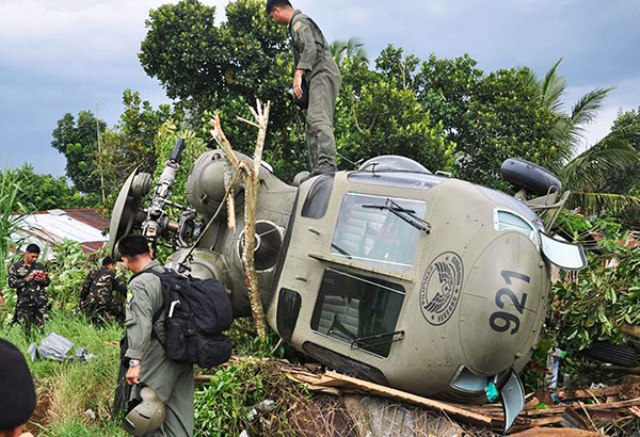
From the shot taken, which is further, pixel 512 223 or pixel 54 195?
pixel 54 195

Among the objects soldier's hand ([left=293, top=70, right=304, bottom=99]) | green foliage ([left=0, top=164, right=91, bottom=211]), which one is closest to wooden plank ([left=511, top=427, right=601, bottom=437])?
soldier's hand ([left=293, top=70, right=304, bottom=99])

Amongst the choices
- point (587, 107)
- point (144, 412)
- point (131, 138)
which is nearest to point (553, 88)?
point (587, 107)

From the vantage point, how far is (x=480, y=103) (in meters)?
18.7

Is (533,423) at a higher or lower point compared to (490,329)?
lower

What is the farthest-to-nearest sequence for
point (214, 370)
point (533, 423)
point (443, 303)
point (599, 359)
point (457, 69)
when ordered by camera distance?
point (457, 69), point (214, 370), point (599, 359), point (533, 423), point (443, 303)

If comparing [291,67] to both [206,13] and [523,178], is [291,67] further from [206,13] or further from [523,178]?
[523,178]

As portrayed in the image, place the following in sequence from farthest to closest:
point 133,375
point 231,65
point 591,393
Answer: point 231,65 → point 591,393 → point 133,375

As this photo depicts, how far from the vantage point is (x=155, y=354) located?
442 cm

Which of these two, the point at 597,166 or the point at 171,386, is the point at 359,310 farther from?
the point at 597,166

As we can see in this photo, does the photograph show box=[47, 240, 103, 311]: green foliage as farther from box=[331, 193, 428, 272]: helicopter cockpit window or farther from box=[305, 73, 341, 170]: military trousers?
box=[331, 193, 428, 272]: helicopter cockpit window

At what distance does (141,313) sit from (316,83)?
3443 mm

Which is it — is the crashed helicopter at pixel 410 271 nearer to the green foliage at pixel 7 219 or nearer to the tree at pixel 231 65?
the green foliage at pixel 7 219

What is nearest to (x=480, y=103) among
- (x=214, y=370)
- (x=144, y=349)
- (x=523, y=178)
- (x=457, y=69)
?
(x=457, y=69)

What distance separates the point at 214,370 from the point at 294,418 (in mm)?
1155
